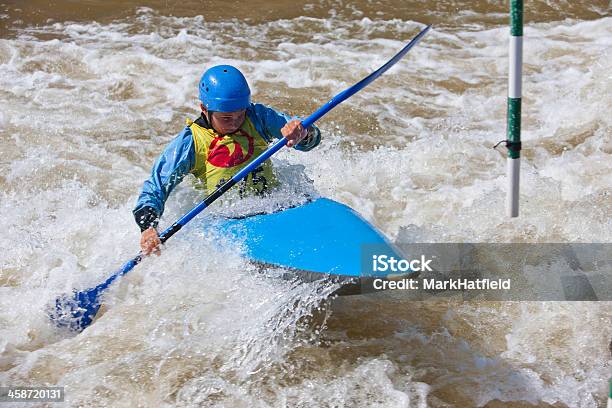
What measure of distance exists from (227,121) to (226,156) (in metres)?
0.19

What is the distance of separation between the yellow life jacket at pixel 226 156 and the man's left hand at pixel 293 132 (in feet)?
1.12

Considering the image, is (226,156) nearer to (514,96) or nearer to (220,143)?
(220,143)

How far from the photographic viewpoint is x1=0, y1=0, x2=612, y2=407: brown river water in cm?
351

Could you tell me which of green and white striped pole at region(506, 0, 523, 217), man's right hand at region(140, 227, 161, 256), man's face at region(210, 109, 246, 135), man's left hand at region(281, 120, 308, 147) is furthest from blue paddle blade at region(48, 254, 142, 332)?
green and white striped pole at region(506, 0, 523, 217)

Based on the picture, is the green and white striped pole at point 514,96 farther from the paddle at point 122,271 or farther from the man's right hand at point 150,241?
the man's right hand at point 150,241

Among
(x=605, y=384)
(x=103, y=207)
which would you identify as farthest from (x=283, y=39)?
(x=605, y=384)

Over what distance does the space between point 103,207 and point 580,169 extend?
127 inches

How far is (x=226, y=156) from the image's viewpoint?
3.98 metres

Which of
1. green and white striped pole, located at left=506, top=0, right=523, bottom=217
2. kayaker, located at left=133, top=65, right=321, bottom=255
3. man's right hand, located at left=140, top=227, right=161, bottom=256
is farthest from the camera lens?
kayaker, located at left=133, top=65, right=321, bottom=255

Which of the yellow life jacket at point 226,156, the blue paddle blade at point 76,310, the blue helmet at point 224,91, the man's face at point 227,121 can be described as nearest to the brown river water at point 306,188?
the blue paddle blade at point 76,310

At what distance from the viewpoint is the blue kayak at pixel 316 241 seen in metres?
3.49

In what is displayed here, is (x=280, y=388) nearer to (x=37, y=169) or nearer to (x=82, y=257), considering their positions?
(x=82, y=257)

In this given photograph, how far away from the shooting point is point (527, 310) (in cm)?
390

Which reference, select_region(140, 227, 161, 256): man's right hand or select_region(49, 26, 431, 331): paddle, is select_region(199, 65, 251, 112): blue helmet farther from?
select_region(140, 227, 161, 256): man's right hand
